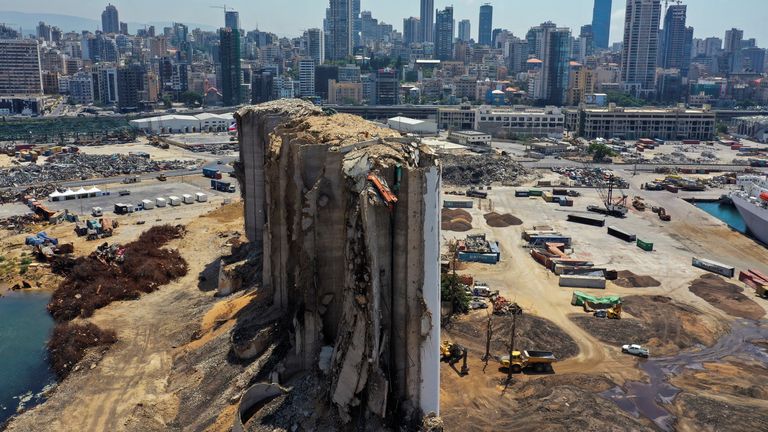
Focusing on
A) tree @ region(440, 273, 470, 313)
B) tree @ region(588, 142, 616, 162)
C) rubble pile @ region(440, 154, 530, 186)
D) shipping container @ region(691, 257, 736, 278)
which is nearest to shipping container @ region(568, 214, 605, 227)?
shipping container @ region(691, 257, 736, 278)

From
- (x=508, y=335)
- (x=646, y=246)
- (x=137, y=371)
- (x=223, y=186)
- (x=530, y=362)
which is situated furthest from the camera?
(x=223, y=186)

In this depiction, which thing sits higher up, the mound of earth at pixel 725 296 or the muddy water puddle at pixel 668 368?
the mound of earth at pixel 725 296

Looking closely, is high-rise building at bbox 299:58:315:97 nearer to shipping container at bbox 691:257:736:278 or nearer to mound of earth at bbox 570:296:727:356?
shipping container at bbox 691:257:736:278

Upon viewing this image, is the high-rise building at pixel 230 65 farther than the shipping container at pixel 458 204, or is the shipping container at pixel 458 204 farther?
the high-rise building at pixel 230 65

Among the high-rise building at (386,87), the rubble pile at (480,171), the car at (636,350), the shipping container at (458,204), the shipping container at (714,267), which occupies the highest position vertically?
the high-rise building at (386,87)

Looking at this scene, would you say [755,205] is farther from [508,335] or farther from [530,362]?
[530,362]

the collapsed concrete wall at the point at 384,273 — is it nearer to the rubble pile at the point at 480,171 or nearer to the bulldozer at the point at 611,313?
the bulldozer at the point at 611,313

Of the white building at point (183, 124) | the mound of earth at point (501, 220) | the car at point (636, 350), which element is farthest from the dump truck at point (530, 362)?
the white building at point (183, 124)

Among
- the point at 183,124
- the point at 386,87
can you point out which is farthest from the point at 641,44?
the point at 183,124
